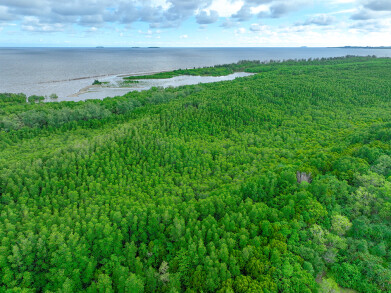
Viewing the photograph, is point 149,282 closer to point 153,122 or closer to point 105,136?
point 105,136

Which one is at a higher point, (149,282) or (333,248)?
(333,248)

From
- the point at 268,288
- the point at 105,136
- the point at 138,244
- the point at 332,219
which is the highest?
the point at 105,136

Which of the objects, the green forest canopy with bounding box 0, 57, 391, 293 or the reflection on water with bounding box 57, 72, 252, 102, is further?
the reflection on water with bounding box 57, 72, 252, 102

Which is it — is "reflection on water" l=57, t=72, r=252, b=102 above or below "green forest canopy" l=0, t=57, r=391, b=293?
above

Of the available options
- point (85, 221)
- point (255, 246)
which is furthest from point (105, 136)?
point (255, 246)

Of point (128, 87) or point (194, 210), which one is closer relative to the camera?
point (194, 210)

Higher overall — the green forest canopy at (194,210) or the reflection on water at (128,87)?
the reflection on water at (128,87)

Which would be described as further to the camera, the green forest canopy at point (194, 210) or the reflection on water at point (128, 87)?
the reflection on water at point (128, 87)

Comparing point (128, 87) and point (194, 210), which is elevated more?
point (128, 87)
